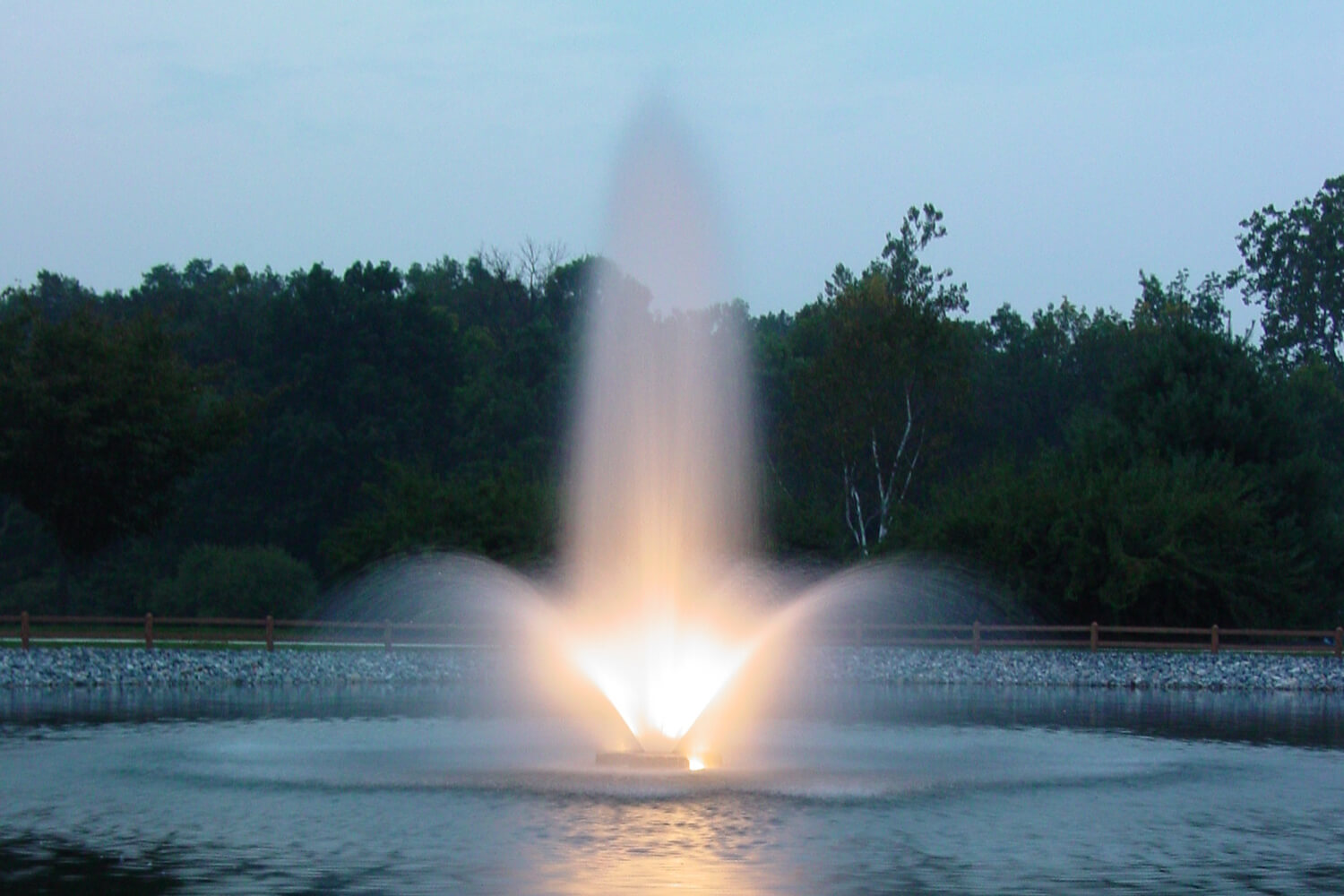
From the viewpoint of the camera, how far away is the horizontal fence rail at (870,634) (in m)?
53.2

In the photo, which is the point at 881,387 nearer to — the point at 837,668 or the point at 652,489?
the point at 837,668

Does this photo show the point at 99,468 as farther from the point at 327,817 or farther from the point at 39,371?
the point at 327,817

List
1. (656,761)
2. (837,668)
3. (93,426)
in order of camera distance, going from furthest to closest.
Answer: (93,426) → (837,668) → (656,761)

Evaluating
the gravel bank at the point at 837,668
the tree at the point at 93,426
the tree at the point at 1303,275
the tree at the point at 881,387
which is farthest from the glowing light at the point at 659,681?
the tree at the point at 1303,275

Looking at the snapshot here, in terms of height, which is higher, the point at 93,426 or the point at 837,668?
the point at 93,426

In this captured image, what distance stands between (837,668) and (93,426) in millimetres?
23596

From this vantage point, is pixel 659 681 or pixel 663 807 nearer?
pixel 663 807

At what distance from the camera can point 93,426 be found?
56625 mm

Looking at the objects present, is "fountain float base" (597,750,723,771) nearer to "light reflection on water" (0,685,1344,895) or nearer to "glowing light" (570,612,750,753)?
"light reflection on water" (0,685,1344,895)

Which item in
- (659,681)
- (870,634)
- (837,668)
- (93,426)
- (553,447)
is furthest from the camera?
(553,447)

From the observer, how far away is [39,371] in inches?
2243

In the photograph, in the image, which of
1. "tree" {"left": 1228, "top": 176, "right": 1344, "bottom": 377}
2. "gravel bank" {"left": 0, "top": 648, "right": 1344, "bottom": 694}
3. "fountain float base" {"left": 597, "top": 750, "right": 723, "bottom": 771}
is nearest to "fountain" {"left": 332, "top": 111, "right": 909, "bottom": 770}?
"fountain float base" {"left": 597, "top": 750, "right": 723, "bottom": 771}

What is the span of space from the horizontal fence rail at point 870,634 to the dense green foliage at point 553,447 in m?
1.27

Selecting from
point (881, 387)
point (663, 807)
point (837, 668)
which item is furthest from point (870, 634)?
point (663, 807)
